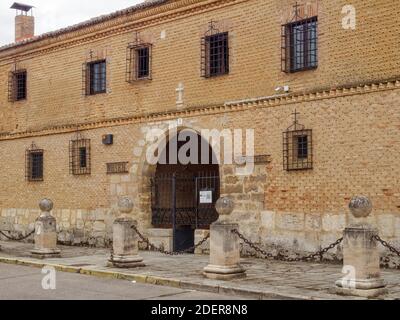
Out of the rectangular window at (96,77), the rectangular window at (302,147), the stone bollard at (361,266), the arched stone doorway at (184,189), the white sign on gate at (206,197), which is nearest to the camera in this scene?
the stone bollard at (361,266)

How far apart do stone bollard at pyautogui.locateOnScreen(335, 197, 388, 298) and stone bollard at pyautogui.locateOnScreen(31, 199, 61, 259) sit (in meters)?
7.87

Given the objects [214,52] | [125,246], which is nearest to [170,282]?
[125,246]

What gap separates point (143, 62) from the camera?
17.3 metres

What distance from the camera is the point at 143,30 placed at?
1714 centimetres

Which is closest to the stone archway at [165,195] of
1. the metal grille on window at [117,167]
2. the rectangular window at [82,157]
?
the metal grille on window at [117,167]

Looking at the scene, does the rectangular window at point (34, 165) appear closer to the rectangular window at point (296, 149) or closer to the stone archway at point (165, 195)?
the stone archway at point (165, 195)

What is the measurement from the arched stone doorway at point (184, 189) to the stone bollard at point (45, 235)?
3.09 metres

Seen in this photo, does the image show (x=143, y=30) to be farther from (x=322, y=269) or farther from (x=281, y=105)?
(x=322, y=269)

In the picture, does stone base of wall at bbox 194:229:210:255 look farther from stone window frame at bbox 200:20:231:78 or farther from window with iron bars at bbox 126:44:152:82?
window with iron bars at bbox 126:44:152:82

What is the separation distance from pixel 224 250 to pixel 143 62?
7994mm

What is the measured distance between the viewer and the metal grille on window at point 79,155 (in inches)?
726

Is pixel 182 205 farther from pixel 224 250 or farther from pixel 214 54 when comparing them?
pixel 224 250
